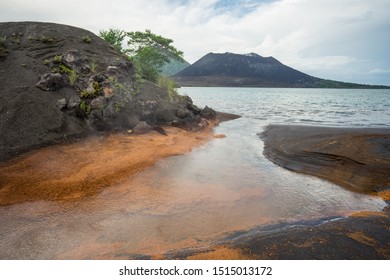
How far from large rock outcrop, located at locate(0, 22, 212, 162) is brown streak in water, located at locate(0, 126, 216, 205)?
970 millimetres

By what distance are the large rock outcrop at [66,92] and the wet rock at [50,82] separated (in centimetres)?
4

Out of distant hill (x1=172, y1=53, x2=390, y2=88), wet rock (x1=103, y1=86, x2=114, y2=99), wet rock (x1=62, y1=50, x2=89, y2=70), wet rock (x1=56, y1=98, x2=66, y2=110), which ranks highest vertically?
distant hill (x1=172, y1=53, x2=390, y2=88)

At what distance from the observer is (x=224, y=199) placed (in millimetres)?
6547

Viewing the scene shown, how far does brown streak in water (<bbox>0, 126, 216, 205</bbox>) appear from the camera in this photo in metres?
6.40

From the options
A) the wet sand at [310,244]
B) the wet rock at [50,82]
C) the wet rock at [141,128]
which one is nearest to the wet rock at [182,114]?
the wet rock at [141,128]

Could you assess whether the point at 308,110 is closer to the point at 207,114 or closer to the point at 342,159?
the point at 207,114

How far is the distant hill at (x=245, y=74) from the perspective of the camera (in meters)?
171

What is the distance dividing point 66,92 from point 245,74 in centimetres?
18079

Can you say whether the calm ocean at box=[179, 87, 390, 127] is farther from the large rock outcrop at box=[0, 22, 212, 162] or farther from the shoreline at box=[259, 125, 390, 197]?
the large rock outcrop at box=[0, 22, 212, 162]

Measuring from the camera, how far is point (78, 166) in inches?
315

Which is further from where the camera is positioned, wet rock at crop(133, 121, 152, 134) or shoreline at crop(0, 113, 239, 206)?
wet rock at crop(133, 121, 152, 134)

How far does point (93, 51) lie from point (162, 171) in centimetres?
1167

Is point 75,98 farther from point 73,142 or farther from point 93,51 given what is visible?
point 93,51

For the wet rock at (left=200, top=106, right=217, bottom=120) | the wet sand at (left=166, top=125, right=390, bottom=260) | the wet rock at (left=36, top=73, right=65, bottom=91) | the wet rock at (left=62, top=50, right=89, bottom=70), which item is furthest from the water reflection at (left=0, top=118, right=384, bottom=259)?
the wet rock at (left=200, top=106, right=217, bottom=120)
